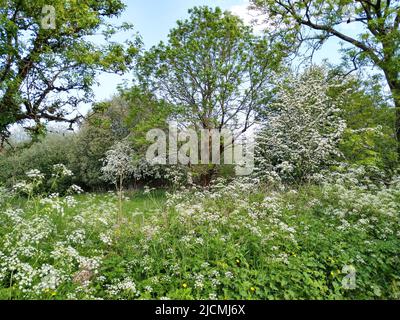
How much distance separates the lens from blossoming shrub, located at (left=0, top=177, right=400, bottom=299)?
2582 millimetres

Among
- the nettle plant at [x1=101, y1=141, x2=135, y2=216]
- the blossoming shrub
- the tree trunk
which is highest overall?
the tree trunk

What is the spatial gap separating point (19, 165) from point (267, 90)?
1261 cm

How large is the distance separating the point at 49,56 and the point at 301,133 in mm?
7506

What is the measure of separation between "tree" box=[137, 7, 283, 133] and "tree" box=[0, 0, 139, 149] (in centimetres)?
254

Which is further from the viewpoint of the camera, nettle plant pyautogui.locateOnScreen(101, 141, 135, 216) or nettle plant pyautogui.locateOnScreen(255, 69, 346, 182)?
nettle plant pyautogui.locateOnScreen(101, 141, 135, 216)

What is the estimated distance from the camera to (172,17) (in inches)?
433

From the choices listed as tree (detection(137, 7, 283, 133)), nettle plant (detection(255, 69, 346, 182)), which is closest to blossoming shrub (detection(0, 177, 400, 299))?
nettle plant (detection(255, 69, 346, 182))

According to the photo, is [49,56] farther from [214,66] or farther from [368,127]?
[368,127]

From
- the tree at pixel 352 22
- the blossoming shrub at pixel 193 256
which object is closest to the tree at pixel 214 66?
the tree at pixel 352 22

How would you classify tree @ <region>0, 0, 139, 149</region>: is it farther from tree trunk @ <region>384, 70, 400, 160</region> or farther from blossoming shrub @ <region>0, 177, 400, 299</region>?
tree trunk @ <region>384, 70, 400, 160</region>
